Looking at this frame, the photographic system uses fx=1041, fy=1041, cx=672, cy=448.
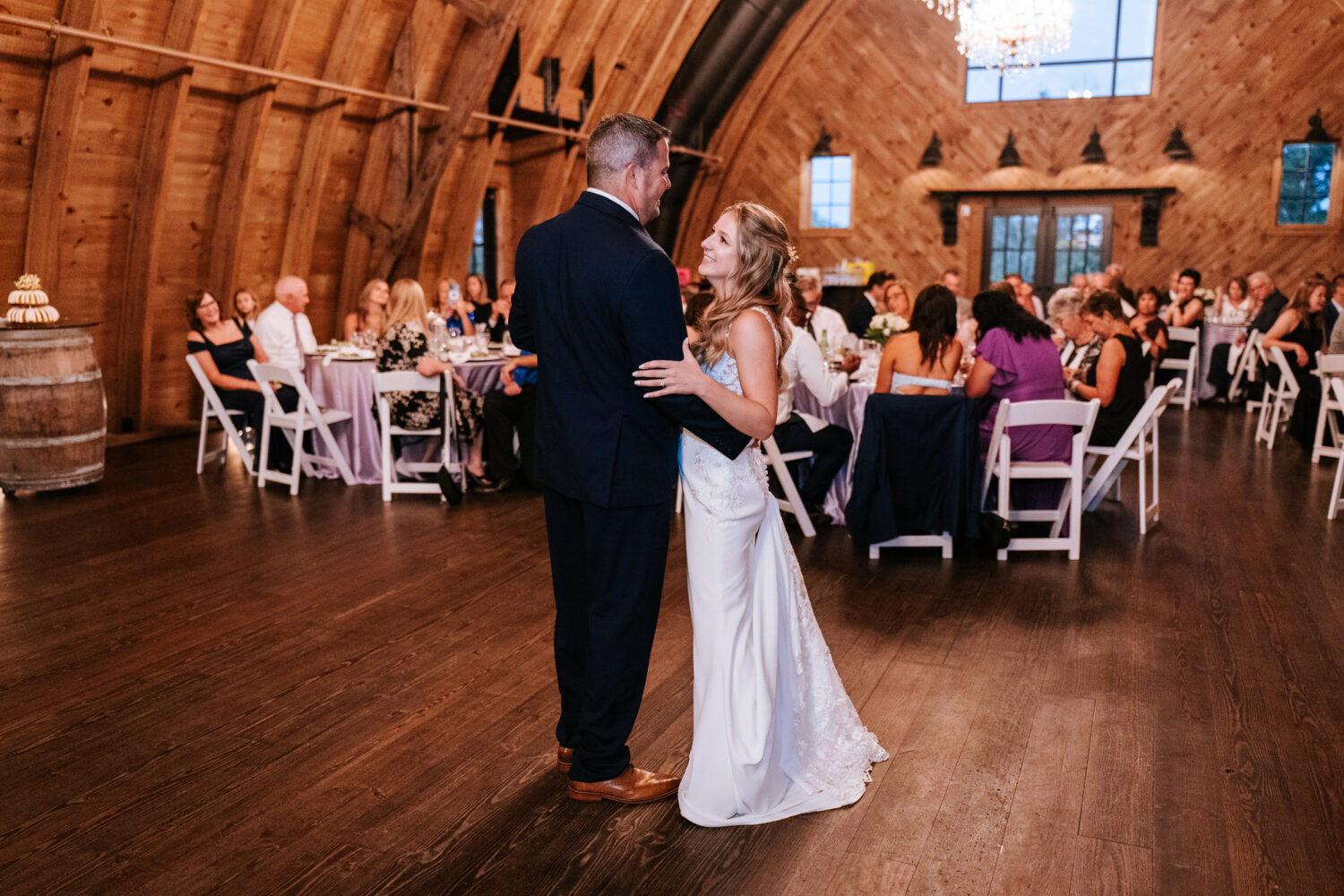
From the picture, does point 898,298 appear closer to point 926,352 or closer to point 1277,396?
point 926,352

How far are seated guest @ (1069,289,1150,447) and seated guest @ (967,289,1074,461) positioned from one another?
55 centimetres

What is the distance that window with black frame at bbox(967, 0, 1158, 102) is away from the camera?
42.5ft

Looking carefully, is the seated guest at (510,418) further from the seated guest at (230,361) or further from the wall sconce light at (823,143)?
the wall sconce light at (823,143)

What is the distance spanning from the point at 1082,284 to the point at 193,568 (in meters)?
9.24

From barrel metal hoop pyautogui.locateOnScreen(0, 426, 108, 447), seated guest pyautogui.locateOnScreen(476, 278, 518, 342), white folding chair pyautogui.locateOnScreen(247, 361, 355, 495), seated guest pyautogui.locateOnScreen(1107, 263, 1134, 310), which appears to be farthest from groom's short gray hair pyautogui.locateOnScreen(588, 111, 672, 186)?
seated guest pyautogui.locateOnScreen(1107, 263, 1134, 310)

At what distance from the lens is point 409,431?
20.3 feet

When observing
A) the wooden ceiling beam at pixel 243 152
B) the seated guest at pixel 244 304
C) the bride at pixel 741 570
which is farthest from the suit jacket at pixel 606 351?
the wooden ceiling beam at pixel 243 152

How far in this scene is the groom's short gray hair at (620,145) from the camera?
229cm

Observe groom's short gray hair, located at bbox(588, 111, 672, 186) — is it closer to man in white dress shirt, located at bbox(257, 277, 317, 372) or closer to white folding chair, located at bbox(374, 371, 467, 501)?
white folding chair, located at bbox(374, 371, 467, 501)

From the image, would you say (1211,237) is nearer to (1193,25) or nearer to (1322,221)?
(1322,221)

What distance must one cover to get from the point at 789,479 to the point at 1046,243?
9826mm

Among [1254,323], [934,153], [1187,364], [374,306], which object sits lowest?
[1187,364]

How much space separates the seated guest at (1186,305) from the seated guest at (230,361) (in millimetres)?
7939

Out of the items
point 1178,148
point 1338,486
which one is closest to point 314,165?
point 1338,486
